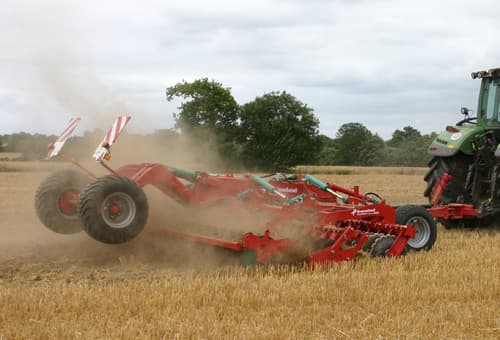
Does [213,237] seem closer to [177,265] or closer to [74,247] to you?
[177,265]

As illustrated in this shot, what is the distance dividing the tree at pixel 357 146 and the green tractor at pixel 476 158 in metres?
49.9

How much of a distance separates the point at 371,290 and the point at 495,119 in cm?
500

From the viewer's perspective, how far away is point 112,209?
5.72m

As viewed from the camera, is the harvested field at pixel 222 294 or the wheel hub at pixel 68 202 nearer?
the harvested field at pixel 222 294

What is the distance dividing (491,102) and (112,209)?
5.93 m

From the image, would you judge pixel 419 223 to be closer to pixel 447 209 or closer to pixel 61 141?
pixel 447 209

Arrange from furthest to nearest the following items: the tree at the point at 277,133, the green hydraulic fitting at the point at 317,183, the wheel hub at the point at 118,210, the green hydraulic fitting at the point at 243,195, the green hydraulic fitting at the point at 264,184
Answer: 1. the tree at the point at 277,133
2. the green hydraulic fitting at the point at 317,183
3. the green hydraulic fitting at the point at 243,195
4. the green hydraulic fitting at the point at 264,184
5. the wheel hub at the point at 118,210

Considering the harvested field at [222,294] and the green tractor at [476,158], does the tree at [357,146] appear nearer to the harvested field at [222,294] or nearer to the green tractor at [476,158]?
the green tractor at [476,158]

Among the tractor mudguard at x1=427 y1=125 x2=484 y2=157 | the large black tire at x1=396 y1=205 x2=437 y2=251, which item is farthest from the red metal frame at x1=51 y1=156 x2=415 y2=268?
the tractor mudguard at x1=427 y1=125 x2=484 y2=157

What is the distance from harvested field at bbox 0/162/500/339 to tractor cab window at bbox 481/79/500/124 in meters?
2.58

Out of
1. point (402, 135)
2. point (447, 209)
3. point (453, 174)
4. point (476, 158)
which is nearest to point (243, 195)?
point (447, 209)

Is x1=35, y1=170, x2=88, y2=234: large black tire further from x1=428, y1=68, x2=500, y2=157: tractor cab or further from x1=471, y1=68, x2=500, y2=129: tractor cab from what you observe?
x1=471, y1=68, x2=500, y2=129: tractor cab

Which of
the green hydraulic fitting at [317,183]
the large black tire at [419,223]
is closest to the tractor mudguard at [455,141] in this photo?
the large black tire at [419,223]

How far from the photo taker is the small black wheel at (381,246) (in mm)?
6454
